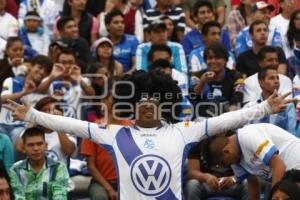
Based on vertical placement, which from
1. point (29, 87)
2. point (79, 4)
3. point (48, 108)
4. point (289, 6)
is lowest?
point (48, 108)

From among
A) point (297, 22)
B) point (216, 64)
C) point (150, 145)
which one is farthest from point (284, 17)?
point (150, 145)

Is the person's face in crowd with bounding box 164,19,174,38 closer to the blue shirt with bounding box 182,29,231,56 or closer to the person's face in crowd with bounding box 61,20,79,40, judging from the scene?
the blue shirt with bounding box 182,29,231,56

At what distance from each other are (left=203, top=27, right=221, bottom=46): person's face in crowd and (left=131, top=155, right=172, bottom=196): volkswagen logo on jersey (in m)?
5.10

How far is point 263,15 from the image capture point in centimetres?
1538

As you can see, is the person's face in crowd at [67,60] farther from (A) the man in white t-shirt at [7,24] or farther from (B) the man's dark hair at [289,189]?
(B) the man's dark hair at [289,189]

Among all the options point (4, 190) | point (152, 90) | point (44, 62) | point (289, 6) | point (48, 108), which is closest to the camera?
point (4, 190)

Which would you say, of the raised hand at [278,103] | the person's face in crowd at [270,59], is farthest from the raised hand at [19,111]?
the person's face in crowd at [270,59]

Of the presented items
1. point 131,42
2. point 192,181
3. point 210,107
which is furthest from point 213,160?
point 131,42

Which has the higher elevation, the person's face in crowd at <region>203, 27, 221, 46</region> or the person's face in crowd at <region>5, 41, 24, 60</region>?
the person's face in crowd at <region>203, 27, 221, 46</region>

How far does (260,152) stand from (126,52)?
4.99 m

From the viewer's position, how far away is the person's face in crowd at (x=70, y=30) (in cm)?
1467

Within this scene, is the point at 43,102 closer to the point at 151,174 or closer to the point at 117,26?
the point at 151,174

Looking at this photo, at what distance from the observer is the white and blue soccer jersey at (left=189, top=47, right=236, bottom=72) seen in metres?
13.7

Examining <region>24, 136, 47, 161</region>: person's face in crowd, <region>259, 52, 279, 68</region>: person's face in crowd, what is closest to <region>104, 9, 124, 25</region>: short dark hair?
<region>259, 52, 279, 68</region>: person's face in crowd
